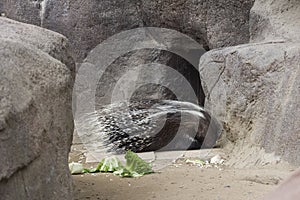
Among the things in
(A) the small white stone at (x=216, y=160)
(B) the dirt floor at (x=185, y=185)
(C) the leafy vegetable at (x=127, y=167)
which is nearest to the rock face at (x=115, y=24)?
(A) the small white stone at (x=216, y=160)

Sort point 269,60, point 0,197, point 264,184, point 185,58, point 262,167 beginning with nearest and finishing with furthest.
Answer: point 0,197 < point 264,184 < point 262,167 < point 269,60 < point 185,58

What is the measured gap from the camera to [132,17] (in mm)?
3506

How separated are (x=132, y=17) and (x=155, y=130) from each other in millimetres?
997

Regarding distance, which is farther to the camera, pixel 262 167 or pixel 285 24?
pixel 285 24

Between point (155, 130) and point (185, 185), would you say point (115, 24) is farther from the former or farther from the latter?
point (185, 185)

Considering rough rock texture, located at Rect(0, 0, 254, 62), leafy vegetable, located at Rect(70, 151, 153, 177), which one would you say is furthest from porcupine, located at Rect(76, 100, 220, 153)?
rough rock texture, located at Rect(0, 0, 254, 62)

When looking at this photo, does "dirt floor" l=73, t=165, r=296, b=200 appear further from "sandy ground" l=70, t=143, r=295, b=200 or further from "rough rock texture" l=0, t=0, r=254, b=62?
"rough rock texture" l=0, t=0, r=254, b=62

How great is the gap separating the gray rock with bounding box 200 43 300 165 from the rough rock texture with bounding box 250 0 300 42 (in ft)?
0.49

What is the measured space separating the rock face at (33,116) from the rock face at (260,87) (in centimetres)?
112

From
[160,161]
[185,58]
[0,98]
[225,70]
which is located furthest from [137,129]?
[0,98]

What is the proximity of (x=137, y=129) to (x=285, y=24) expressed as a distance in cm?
100

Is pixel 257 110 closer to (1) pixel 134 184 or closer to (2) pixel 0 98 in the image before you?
(1) pixel 134 184

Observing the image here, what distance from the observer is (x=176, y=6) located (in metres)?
3.24

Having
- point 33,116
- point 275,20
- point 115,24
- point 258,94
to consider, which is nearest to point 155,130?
point 258,94
